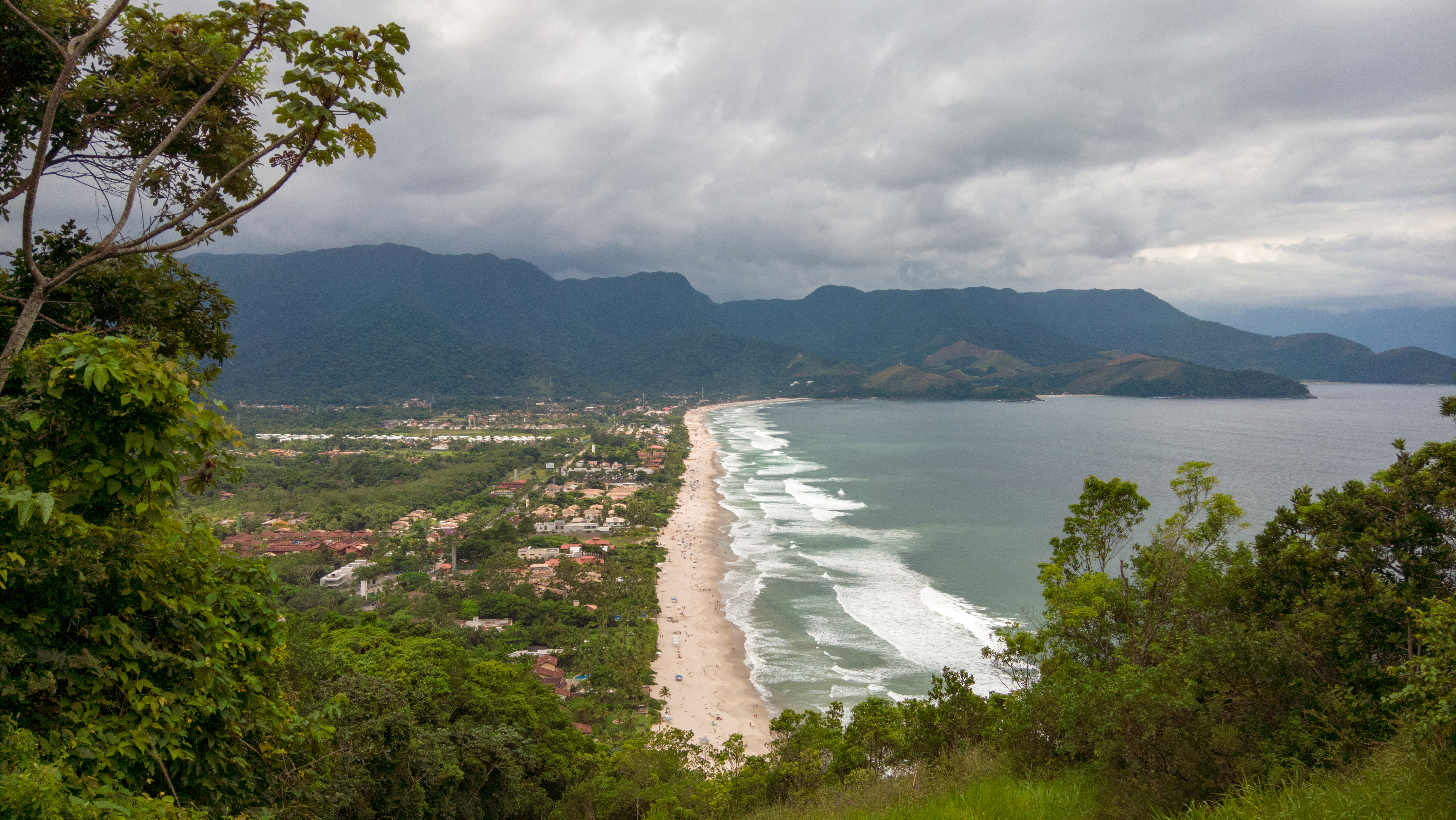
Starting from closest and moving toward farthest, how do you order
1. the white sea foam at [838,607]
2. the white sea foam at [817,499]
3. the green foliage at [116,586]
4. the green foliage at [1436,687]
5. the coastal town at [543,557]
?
the green foliage at [116,586] < the green foliage at [1436,687] < the coastal town at [543,557] < the white sea foam at [838,607] < the white sea foam at [817,499]

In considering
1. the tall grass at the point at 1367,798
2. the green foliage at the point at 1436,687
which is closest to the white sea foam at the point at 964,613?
the green foliage at the point at 1436,687

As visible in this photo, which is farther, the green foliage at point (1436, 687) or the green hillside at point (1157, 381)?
the green hillside at point (1157, 381)

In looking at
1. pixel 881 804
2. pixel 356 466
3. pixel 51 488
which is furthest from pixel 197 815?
pixel 356 466

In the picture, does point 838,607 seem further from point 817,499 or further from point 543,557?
point 817,499

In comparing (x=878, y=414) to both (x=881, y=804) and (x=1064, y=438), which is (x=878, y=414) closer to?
(x=1064, y=438)

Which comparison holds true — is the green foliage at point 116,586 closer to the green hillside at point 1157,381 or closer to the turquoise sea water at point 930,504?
the turquoise sea water at point 930,504

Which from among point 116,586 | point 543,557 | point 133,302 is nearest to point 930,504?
point 543,557
